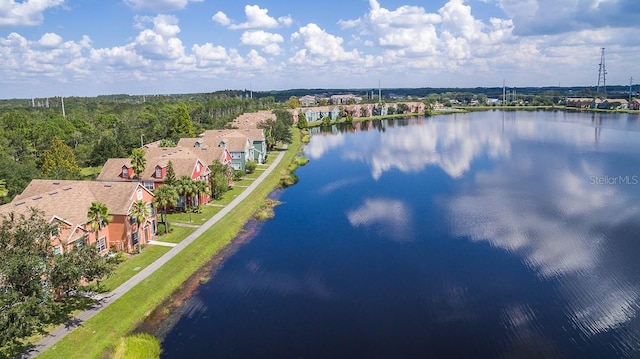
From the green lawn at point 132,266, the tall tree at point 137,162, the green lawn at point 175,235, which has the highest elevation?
the tall tree at point 137,162

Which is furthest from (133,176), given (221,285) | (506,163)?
(506,163)

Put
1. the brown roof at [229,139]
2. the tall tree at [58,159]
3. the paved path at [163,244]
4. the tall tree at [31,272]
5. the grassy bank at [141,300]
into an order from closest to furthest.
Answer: the tall tree at [31,272], the grassy bank at [141,300], the paved path at [163,244], the tall tree at [58,159], the brown roof at [229,139]

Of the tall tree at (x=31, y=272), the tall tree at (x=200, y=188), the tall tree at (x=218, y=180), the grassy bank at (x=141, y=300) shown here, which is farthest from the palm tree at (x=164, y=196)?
the tall tree at (x=31, y=272)

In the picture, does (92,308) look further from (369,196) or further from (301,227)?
(369,196)

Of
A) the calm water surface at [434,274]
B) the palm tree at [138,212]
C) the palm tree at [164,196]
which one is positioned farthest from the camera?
the palm tree at [164,196]

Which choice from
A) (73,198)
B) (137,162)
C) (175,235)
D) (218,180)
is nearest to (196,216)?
(175,235)

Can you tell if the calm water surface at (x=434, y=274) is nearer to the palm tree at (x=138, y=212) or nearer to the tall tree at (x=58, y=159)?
the palm tree at (x=138, y=212)

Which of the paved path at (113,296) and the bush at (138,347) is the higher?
the paved path at (113,296)
